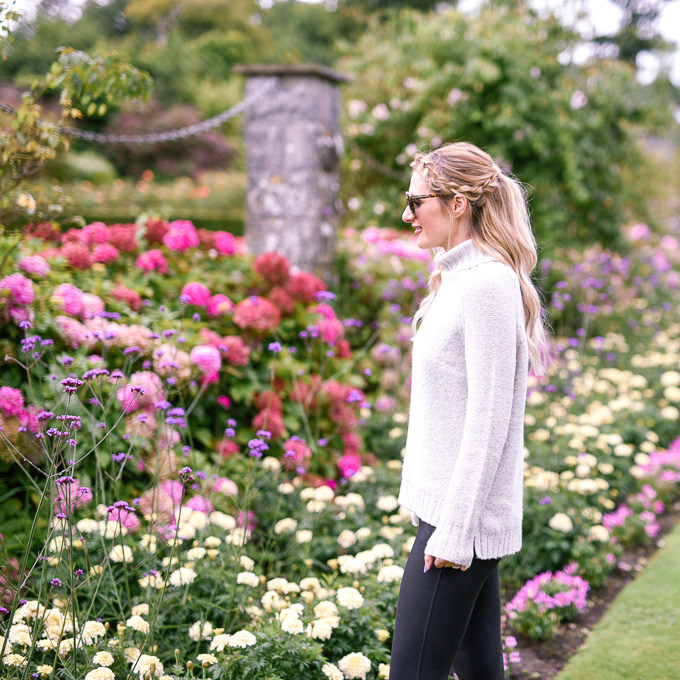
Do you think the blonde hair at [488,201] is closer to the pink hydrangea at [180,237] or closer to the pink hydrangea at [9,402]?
the pink hydrangea at [9,402]

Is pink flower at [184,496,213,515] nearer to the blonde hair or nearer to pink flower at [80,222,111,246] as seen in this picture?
the blonde hair

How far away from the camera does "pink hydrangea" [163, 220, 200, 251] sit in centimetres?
372

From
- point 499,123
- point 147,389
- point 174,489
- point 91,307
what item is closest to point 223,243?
point 91,307

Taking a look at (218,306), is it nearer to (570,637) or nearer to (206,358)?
(206,358)

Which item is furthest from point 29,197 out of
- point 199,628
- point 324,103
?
point 324,103

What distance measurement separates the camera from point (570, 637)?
2682 mm

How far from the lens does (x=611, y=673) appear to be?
7.82ft

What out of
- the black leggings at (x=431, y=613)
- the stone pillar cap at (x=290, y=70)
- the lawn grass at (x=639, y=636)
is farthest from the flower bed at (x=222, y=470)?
the stone pillar cap at (x=290, y=70)

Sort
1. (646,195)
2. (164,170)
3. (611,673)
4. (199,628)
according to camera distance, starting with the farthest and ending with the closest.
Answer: (164,170)
(646,195)
(611,673)
(199,628)

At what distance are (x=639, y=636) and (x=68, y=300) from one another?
9.06ft

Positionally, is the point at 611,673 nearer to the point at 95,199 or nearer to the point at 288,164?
the point at 288,164

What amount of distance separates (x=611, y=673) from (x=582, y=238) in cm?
681

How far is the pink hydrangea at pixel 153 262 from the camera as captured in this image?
353 centimetres

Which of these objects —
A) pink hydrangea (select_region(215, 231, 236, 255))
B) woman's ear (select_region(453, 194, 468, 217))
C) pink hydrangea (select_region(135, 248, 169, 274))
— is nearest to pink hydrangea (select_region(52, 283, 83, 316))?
pink hydrangea (select_region(135, 248, 169, 274))
